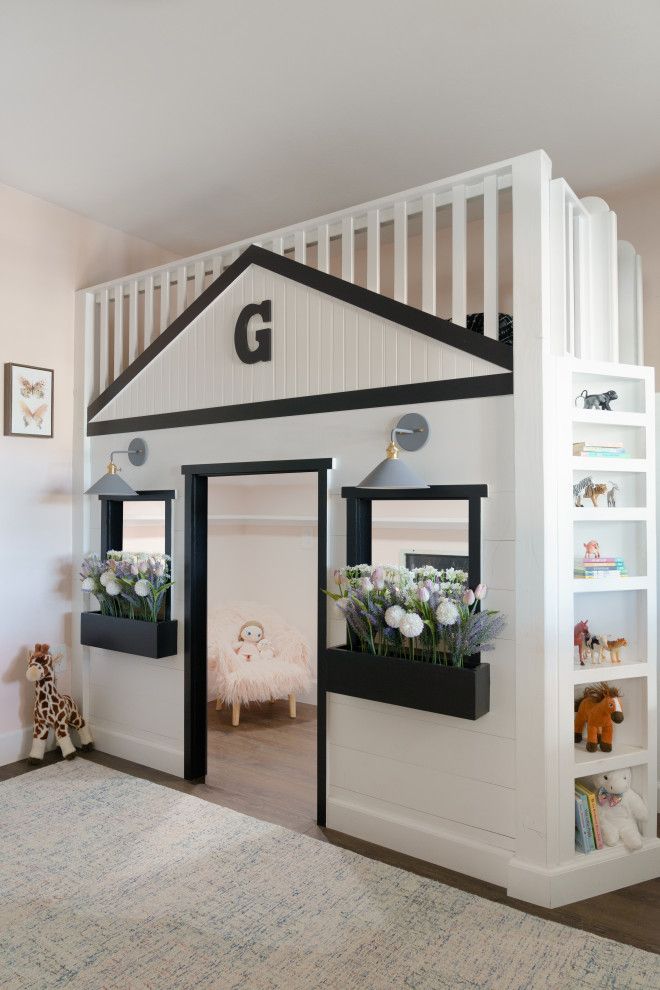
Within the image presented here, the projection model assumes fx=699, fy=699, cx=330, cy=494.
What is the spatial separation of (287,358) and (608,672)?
1.92m

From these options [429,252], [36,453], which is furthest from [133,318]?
[429,252]

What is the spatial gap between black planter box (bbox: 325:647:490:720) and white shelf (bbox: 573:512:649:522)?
2.22 ft

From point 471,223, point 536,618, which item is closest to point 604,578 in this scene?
point 536,618

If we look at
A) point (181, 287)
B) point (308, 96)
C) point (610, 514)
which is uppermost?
point (308, 96)

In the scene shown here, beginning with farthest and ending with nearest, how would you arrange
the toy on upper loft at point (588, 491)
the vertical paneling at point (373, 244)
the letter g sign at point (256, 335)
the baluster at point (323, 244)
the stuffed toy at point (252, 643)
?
the stuffed toy at point (252, 643) → the letter g sign at point (256, 335) → the baluster at point (323, 244) → the vertical paneling at point (373, 244) → the toy on upper loft at point (588, 491)

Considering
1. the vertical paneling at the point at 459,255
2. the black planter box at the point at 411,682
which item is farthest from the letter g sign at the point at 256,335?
the black planter box at the point at 411,682

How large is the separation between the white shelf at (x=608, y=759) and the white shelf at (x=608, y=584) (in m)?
0.62

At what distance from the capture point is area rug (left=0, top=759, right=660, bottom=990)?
2.12m

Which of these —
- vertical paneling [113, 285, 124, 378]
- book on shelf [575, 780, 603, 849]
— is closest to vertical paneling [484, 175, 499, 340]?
book on shelf [575, 780, 603, 849]

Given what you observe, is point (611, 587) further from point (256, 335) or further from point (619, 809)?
point (256, 335)

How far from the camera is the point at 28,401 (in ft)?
13.0

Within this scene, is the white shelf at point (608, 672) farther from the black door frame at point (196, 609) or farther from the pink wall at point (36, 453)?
the pink wall at point (36, 453)

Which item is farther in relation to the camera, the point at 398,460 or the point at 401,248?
the point at 401,248

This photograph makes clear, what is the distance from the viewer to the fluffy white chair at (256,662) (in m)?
→ 4.28
